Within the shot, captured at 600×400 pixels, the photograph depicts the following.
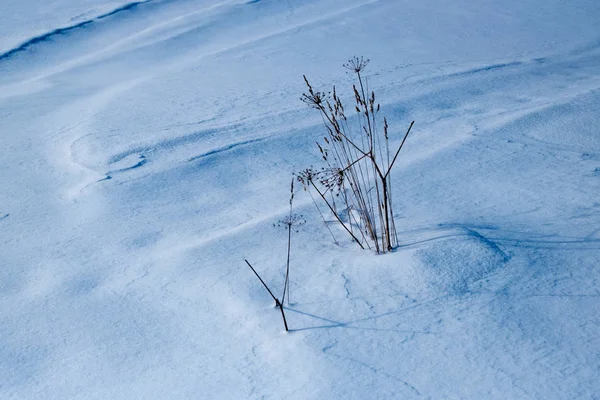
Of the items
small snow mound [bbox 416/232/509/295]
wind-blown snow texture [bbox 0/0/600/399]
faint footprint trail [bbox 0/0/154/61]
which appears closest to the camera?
wind-blown snow texture [bbox 0/0/600/399]

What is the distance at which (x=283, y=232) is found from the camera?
202 centimetres

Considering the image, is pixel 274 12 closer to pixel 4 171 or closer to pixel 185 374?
pixel 4 171

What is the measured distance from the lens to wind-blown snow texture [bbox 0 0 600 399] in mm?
1412

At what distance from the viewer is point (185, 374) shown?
4.72ft

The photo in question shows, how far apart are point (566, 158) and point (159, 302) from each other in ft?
5.67

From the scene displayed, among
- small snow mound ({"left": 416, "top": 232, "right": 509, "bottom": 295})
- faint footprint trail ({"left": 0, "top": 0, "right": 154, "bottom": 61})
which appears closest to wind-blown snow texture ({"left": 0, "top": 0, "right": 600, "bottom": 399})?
small snow mound ({"left": 416, "top": 232, "right": 509, "bottom": 295})

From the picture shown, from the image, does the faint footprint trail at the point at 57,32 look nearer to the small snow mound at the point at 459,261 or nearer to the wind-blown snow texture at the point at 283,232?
the wind-blown snow texture at the point at 283,232

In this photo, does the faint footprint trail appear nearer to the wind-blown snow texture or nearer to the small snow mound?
the wind-blown snow texture

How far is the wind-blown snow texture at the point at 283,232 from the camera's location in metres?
1.41

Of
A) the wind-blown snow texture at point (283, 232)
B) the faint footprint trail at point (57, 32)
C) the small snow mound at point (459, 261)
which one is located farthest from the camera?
the faint footprint trail at point (57, 32)

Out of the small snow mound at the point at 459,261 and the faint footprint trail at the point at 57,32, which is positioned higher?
the faint footprint trail at the point at 57,32

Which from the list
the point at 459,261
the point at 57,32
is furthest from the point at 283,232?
the point at 57,32

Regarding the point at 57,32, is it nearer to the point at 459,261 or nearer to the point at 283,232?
the point at 283,232

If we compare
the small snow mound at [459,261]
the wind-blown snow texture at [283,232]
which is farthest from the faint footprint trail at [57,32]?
the small snow mound at [459,261]
